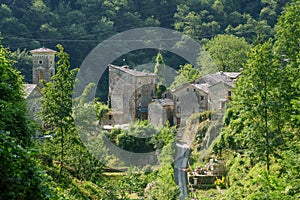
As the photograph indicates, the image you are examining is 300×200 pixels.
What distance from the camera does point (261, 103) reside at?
59.0 feet

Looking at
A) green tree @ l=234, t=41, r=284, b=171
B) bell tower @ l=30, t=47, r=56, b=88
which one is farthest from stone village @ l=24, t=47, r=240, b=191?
green tree @ l=234, t=41, r=284, b=171

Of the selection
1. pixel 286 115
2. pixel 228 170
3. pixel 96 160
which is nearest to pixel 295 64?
pixel 286 115

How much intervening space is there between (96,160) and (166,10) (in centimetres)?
4285

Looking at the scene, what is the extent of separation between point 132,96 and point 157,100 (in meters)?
1.88

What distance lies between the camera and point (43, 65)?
36969 mm

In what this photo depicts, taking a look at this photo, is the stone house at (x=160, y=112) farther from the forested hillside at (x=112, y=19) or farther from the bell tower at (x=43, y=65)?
the forested hillside at (x=112, y=19)

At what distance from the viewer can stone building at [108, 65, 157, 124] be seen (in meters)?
35.9

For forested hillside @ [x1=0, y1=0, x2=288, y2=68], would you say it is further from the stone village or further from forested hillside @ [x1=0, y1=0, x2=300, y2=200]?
the stone village

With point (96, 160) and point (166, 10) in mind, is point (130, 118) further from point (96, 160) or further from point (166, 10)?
point (166, 10)

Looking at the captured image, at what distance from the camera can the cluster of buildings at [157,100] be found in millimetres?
34491

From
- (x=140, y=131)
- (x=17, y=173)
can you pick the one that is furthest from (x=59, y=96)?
(x=140, y=131)

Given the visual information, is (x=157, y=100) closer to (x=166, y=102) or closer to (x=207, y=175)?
(x=166, y=102)

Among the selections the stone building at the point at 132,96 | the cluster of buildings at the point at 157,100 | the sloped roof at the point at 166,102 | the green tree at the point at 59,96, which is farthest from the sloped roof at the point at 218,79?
the green tree at the point at 59,96

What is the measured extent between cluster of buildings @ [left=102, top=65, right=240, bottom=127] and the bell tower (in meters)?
5.25
